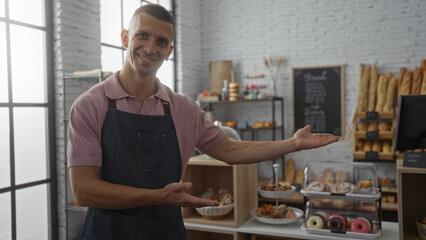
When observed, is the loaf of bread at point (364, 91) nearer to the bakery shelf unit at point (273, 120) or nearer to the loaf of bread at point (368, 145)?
the loaf of bread at point (368, 145)

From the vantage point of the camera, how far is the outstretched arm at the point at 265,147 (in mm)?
1643

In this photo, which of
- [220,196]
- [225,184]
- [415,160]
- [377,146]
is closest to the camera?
[415,160]

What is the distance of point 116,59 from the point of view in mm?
4859

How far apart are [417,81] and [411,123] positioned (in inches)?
121

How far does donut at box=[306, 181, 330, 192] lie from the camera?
8.76 feet

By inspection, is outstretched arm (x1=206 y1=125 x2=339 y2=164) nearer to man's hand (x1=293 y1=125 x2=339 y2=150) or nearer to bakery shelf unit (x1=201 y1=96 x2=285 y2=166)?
man's hand (x1=293 y1=125 x2=339 y2=150)

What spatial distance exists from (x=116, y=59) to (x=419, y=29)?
4110 millimetres

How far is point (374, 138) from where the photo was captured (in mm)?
5066

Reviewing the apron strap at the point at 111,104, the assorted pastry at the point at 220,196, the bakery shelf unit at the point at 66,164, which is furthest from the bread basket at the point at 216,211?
the apron strap at the point at 111,104

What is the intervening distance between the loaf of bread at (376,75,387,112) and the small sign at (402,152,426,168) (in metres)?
3.01

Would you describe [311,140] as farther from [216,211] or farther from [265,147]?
[216,211]

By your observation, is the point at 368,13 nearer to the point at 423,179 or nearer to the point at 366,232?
the point at 423,179

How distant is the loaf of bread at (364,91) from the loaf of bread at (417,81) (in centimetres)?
58

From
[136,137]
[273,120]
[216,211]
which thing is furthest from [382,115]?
[136,137]
